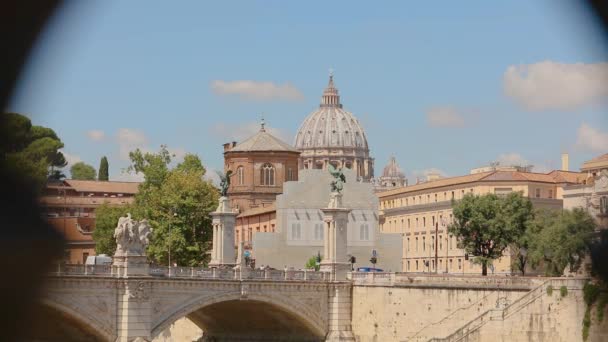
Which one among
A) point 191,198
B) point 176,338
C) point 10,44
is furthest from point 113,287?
point 10,44

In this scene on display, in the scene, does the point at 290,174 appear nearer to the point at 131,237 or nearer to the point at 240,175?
the point at 240,175

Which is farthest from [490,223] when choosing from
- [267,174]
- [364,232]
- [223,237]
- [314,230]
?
[267,174]

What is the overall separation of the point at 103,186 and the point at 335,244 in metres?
56.2

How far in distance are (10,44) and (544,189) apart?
8740cm

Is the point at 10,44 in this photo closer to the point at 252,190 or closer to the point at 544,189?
the point at 544,189

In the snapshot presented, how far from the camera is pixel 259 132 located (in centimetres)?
10319

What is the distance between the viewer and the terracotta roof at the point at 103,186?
10324 centimetres

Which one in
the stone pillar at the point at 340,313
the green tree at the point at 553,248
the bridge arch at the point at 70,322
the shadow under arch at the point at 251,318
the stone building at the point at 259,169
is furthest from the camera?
the stone building at the point at 259,169

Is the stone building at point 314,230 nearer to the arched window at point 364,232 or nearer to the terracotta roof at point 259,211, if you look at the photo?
the arched window at point 364,232

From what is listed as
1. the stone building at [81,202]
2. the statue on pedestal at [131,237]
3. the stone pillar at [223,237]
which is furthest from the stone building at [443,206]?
the statue on pedestal at [131,237]

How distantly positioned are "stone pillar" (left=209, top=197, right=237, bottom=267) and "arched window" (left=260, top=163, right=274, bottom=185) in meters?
41.5

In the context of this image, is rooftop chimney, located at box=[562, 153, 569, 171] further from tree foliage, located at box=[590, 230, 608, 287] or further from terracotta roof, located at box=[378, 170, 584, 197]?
tree foliage, located at box=[590, 230, 608, 287]

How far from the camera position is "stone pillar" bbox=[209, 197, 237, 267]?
2269 inches

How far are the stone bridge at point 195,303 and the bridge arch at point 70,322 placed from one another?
36 mm
